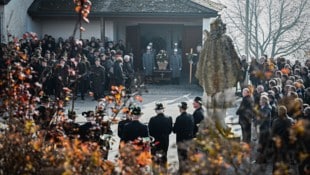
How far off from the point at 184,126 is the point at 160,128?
0.56m

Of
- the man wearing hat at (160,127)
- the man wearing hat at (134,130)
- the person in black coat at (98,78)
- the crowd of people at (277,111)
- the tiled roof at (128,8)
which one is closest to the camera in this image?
the crowd of people at (277,111)

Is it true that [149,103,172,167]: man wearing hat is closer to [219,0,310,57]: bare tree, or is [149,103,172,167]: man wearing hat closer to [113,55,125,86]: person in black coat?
[113,55,125,86]: person in black coat

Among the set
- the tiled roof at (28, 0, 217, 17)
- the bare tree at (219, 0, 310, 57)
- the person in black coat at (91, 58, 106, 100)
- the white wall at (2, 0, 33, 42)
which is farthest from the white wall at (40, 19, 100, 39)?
the bare tree at (219, 0, 310, 57)

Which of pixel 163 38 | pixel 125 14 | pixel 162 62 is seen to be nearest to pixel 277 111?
pixel 162 62

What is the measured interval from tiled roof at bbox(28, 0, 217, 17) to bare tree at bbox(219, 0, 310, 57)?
56.5 feet

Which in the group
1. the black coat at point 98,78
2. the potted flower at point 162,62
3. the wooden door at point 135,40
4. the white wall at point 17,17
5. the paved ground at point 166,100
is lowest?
the paved ground at point 166,100

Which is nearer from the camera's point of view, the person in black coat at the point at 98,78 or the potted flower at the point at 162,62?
the person in black coat at the point at 98,78

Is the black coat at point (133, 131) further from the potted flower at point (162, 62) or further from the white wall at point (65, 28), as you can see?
the white wall at point (65, 28)

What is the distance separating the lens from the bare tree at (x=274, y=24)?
4831 centimetres

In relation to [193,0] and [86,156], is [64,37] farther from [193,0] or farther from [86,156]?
[86,156]

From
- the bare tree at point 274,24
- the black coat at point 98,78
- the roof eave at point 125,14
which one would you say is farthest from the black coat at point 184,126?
the bare tree at point 274,24

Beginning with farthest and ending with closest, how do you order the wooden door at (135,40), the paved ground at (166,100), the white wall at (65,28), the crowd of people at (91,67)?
the wooden door at (135,40), the white wall at (65,28), the crowd of people at (91,67), the paved ground at (166,100)

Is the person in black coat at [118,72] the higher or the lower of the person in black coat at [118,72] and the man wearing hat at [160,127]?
the higher

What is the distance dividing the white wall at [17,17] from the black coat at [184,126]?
51.8 feet
